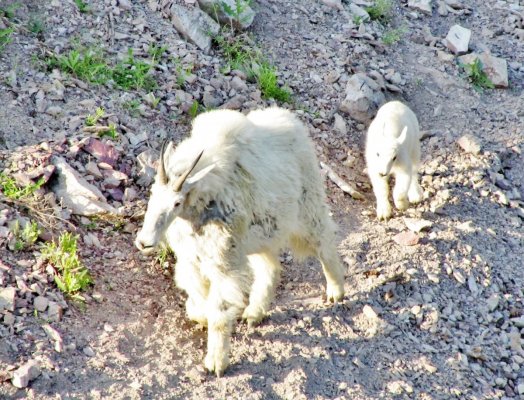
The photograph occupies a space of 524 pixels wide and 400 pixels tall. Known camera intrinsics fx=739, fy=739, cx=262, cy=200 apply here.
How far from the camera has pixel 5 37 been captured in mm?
10016

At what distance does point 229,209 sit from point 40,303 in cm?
207

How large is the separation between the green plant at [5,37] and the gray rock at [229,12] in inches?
124

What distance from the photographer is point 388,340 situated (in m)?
7.96

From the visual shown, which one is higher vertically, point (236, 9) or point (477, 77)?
point (236, 9)

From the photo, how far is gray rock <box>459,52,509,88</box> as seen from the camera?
13.1 m

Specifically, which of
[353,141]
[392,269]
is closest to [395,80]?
[353,141]

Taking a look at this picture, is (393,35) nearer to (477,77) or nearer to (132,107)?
(477,77)

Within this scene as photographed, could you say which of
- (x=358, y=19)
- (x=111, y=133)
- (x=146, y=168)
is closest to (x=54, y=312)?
(x=146, y=168)

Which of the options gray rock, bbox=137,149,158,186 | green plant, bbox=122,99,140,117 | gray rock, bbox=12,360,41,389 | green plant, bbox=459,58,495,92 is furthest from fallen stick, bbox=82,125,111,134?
green plant, bbox=459,58,495,92

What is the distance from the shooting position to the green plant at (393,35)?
1308 cm

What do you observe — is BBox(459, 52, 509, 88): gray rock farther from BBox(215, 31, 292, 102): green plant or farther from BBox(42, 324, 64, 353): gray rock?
BBox(42, 324, 64, 353): gray rock

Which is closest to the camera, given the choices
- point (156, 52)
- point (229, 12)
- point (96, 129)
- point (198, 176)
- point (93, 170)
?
point (198, 176)

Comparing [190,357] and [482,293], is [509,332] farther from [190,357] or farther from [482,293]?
[190,357]

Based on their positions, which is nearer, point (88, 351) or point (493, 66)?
point (88, 351)
